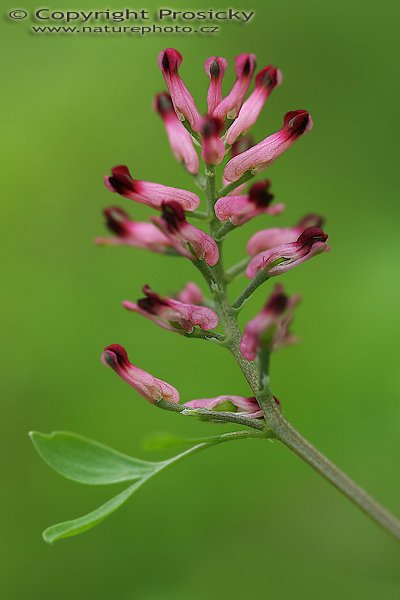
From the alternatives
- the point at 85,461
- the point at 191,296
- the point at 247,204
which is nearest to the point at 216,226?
the point at 247,204

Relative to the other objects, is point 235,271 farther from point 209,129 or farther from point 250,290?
point 209,129

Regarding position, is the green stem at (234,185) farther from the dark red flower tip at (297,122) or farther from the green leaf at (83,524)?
the green leaf at (83,524)

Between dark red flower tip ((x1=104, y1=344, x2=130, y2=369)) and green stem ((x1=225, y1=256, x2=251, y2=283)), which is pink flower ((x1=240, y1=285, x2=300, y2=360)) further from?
dark red flower tip ((x1=104, y1=344, x2=130, y2=369))

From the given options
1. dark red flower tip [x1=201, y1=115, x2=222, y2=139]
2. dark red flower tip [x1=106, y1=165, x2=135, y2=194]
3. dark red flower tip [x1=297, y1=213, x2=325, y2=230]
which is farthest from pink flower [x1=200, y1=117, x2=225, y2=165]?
dark red flower tip [x1=297, y1=213, x2=325, y2=230]

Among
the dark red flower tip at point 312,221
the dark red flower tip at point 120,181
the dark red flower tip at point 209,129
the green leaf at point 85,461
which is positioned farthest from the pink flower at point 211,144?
the green leaf at point 85,461

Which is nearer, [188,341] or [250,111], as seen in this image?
[250,111]

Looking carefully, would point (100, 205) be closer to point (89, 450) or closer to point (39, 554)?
point (39, 554)
